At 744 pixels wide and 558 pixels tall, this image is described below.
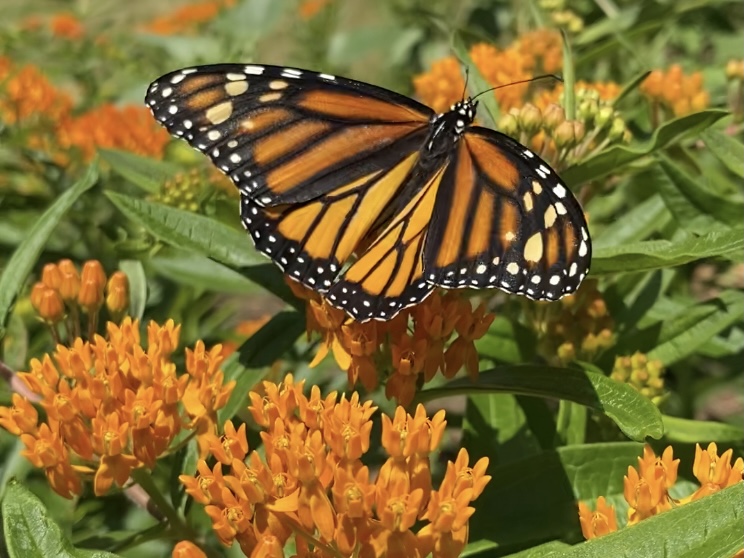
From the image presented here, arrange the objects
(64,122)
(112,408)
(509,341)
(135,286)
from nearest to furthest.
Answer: (112,408), (509,341), (135,286), (64,122)

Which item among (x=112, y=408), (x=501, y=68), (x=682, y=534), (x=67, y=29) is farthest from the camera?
(x=67, y=29)

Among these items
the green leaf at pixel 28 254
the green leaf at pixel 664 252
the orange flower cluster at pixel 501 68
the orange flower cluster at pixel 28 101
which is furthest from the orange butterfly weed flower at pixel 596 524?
the orange flower cluster at pixel 28 101

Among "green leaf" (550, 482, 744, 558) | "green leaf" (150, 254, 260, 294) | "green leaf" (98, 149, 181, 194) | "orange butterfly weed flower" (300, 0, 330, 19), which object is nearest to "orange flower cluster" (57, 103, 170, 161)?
"green leaf" (98, 149, 181, 194)

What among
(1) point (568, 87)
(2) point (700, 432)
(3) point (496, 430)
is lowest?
(3) point (496, 430)

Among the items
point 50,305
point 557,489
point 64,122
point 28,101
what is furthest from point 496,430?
point 28,101

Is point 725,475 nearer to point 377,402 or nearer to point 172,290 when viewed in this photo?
point 377,402

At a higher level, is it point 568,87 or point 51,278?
point 568,87

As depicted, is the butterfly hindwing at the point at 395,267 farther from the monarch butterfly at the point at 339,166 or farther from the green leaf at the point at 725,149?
the green leaf at the point at 725,149

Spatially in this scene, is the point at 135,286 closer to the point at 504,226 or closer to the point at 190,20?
the point at 504,226
